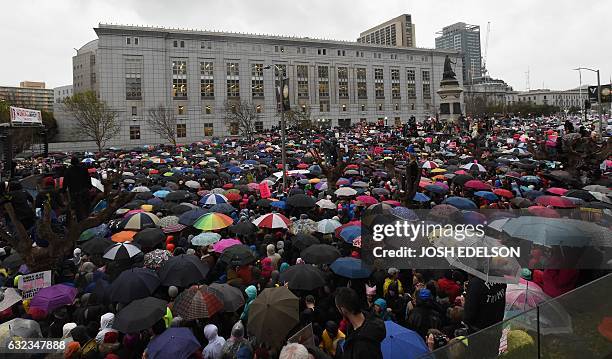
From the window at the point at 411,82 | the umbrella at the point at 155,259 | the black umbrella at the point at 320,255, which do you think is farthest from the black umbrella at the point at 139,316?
the window at the point at 411,82

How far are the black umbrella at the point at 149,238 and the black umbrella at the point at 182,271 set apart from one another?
2.11 m

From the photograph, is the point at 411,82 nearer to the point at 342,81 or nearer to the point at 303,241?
the point at 342,81

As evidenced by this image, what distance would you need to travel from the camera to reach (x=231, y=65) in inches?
3132

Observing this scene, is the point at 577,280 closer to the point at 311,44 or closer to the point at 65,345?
the point at 65,345

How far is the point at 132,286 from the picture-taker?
24.0ft

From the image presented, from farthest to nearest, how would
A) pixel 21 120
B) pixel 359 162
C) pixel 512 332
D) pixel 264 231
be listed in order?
pixel 21 120 < pixel 359 162 < pixel 264 231 < pixel 512 332

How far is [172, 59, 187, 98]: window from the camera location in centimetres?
7500

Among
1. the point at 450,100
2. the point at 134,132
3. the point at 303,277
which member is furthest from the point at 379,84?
the point at 303,277

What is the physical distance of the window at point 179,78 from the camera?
7500 centimetres

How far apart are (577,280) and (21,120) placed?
31.8 meters

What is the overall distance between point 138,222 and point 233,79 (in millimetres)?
71626

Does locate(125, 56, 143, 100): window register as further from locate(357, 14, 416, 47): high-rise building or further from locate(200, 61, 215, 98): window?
locate(357, 14, 416, 47): high-rise building

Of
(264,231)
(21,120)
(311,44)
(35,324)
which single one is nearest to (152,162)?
(21,120)

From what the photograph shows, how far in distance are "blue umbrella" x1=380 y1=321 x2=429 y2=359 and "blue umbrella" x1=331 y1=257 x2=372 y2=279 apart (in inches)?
112
